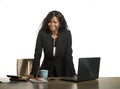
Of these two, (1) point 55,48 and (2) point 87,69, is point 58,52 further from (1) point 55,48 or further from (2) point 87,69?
(2) point 87,69

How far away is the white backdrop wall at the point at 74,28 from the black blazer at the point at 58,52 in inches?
53.8

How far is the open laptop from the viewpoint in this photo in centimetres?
252

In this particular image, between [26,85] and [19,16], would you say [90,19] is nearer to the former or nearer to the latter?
[19,16]

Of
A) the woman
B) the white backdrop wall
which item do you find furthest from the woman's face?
the white backdrop wall

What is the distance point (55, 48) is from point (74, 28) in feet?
5.12

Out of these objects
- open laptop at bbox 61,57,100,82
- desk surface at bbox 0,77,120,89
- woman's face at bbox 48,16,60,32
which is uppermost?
woman's face at bbox 48,16,60,32

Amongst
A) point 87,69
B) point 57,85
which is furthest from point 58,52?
point 57,85

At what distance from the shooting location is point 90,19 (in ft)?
15.9

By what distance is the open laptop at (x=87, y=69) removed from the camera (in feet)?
8.26

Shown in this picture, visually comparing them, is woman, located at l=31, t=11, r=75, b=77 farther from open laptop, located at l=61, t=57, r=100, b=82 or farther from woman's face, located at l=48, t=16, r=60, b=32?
open laptop, located at l=61, t=57, r=100, b=82

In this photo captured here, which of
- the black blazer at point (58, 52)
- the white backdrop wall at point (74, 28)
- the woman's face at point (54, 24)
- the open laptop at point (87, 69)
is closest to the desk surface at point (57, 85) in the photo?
the open laptop at point (87, 69)

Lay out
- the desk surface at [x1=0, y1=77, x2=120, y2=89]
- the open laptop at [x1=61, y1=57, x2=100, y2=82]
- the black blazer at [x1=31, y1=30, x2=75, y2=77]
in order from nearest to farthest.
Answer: the desk surface at [x1=0, y1=77, x2=120, y2=89] < the open laptop at [x1=61, y1=57, x2=100, y2=82] < the black blazer at [x1=31, y1=30, x2=75, y2=77]

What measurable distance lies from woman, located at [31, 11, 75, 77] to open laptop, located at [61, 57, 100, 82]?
1.93ft

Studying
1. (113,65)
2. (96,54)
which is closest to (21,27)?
(96,54)
